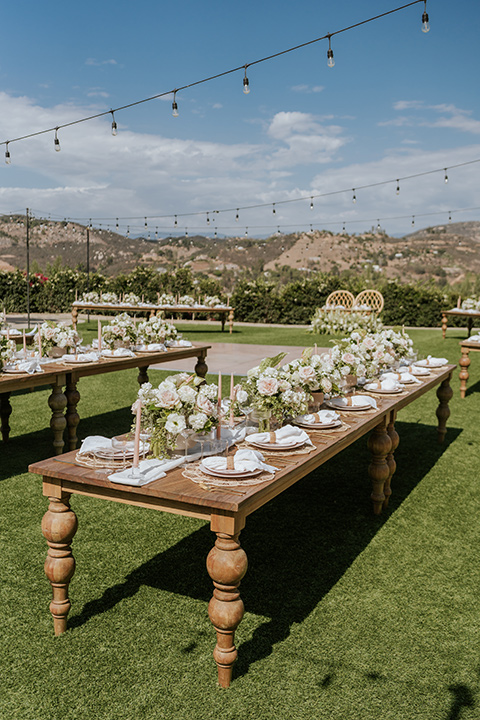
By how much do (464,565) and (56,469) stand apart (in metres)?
2.16

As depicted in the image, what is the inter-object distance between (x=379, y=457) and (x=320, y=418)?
2.71ft

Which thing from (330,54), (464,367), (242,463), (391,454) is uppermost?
(330,54)

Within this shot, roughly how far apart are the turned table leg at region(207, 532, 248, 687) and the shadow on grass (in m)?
0.17

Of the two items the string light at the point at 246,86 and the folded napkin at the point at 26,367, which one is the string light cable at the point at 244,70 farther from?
the folded napkin at the point at 26,367

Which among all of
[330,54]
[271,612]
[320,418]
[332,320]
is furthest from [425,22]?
[332,320]

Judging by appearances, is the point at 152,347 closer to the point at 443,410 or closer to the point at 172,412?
the point at 443,410

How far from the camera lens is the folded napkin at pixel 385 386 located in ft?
12.8

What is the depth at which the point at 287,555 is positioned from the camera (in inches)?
123

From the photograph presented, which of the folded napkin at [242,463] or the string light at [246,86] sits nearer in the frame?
the folded napkin at [242,463]

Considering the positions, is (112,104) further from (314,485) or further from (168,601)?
(168,601)

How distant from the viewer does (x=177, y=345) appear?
6297mm

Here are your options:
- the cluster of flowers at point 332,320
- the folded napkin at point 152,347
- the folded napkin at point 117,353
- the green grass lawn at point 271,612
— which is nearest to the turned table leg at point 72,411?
the folded napkin at point 117,353

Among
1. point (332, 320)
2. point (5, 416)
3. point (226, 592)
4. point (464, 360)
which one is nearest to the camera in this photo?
point (226, 592)

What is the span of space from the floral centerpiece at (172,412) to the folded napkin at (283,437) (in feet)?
0.85
